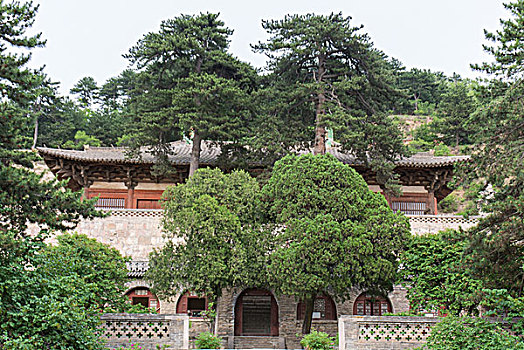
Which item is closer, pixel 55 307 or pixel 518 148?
pixel 55 307

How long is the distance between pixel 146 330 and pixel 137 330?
0.16 m

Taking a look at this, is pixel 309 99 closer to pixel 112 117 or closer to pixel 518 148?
pixel 518 148

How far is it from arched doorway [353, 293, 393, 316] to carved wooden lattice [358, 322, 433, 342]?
18.3 ft

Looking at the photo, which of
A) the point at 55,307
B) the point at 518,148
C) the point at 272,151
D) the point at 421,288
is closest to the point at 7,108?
the point at 55,307

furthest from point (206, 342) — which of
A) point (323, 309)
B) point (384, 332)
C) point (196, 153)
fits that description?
point (196, 153)

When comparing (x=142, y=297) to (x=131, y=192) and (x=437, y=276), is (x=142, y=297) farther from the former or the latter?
(x=437, y=276)

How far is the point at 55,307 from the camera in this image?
7461mm

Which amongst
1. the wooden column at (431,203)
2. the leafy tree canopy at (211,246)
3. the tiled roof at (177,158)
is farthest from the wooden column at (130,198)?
the wooden column at (431,203)

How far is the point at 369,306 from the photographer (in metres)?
15.9

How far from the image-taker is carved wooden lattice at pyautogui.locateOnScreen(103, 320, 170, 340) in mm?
9648

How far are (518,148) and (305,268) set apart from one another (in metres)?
5.32

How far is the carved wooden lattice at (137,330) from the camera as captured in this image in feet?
31.7

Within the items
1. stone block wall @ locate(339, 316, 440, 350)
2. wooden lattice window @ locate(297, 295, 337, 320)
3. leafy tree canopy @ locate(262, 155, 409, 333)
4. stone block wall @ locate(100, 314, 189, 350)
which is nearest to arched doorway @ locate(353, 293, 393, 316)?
wooden lattice window @ locate(297, 295, 337, 320)

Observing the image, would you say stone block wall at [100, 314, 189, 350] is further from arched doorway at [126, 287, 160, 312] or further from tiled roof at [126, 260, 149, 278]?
arched doorway at [126, 287, 160, 312]
